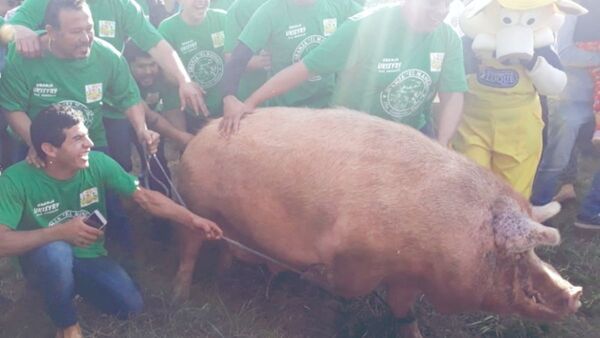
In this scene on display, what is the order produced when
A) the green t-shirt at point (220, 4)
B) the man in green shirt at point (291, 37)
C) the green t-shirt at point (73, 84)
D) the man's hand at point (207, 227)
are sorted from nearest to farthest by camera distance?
the man's hand at point (207, 227) < the green t-shirt at point (73, 84) < the man in green shirt at point (291, 37) < the green t-shirt at point (220, 4)

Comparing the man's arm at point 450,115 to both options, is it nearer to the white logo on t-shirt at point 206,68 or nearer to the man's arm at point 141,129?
the white logo on t-shirt at point 206,68

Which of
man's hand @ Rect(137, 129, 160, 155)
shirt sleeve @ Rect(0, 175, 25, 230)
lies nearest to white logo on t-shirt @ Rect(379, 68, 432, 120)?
man's hand @ Rect(137, 129, 160, 155)

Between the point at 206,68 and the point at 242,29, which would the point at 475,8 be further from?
the point at 206,68

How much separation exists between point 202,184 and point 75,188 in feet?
2.74

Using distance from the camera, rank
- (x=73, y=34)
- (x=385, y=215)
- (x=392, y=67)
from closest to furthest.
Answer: (x=385, y=215) → (x=73, y=34) → (x=392, y=67)

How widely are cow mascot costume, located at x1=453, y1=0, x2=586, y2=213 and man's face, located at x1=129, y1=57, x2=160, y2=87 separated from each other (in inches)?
100

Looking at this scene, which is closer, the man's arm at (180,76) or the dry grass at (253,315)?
the dry grass at (253,315)

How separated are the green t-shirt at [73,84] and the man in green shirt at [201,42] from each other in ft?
2.70

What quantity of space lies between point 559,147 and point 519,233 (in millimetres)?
2470

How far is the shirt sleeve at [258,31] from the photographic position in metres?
4.85

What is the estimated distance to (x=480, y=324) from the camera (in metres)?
4.49

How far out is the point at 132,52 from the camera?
5.39 m

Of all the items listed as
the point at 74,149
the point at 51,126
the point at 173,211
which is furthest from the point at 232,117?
the point at 51,126

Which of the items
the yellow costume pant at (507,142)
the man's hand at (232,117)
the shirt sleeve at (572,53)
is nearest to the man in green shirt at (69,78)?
the man's hand at (232,117)
